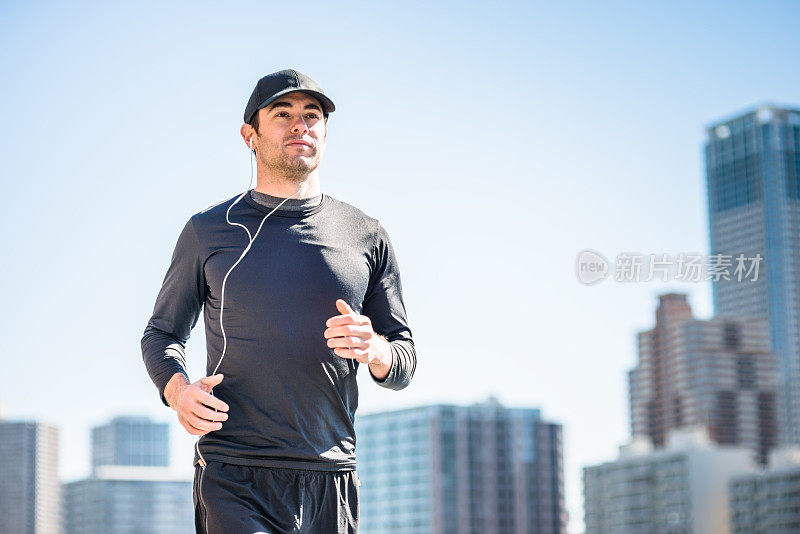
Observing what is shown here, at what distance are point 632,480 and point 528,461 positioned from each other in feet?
36.1

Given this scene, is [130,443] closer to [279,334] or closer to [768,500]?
[768,500]

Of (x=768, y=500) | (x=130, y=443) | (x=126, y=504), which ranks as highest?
(x=130, y=443)

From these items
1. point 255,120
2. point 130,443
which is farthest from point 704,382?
point 255,120

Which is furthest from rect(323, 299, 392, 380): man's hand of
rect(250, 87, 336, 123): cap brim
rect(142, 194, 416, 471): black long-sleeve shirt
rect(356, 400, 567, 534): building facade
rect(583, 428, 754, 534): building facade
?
rect(356, 400, 567, 534): building facade

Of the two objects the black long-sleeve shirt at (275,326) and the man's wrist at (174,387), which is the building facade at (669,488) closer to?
the black long-sleeve shirt at (275,326)

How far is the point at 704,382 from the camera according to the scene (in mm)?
162625

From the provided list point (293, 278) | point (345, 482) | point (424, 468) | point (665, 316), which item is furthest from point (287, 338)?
point (665, 316)

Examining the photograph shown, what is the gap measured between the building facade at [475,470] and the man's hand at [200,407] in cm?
11793

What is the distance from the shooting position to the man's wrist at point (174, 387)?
10.2 ft

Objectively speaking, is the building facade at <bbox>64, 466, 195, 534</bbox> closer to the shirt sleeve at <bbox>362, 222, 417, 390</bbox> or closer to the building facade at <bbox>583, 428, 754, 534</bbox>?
the building facade at <bbox>583, 428, 754, 534</bbox>

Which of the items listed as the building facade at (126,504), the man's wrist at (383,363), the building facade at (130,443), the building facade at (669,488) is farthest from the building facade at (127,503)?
the man's wrist at (383,363)

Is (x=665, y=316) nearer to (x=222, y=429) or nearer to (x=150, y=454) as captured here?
(x=150, y=454)

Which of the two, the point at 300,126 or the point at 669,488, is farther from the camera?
the point at 669,488

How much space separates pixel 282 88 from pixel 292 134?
122 millimetres
